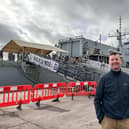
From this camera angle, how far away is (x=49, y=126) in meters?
4.96

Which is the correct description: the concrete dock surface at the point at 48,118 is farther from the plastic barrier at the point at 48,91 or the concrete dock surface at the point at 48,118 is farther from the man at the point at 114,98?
the man at the point at 114,98

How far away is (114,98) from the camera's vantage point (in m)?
2.39

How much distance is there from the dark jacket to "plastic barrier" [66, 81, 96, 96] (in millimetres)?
6844

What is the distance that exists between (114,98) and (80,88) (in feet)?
25.4

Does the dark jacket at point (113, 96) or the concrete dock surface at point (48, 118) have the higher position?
the dark jacket at point (113, 96)

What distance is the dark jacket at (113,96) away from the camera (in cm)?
235

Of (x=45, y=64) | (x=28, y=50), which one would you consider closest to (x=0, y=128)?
(x=45, y=64)

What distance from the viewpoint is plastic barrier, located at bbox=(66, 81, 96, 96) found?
9492 mm

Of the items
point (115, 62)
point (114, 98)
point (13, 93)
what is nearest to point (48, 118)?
point (13, 93)

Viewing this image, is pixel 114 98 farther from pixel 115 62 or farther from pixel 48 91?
pixel 48 91

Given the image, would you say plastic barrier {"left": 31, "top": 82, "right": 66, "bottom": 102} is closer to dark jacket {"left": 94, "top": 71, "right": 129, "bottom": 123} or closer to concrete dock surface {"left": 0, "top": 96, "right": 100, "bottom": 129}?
concrete dock surface {"left": 0, "top": 96, "right": 100, "bottom": 129}

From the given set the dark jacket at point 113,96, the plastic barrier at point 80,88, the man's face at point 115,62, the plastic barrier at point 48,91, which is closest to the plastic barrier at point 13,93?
the plastic barrier at point 48,91

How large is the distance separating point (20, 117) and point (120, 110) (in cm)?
458

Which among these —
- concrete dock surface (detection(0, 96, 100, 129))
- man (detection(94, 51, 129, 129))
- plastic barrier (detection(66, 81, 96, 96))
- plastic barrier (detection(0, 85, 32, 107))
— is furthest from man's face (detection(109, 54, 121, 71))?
plastic barrier (detection(66, 81, 96, 96))
